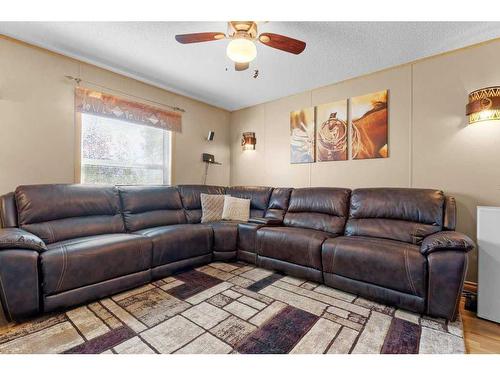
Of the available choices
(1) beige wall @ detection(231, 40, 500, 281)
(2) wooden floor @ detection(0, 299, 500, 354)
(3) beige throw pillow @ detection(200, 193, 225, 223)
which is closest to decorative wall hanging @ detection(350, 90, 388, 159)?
(1) beige wall @ detection(231, 40, 500, 281)

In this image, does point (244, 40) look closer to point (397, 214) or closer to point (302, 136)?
point (302, 136)

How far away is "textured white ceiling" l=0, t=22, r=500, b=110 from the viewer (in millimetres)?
2154

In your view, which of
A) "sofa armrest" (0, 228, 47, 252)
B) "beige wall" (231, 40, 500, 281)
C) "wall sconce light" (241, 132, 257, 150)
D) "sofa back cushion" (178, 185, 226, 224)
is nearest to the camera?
"sofa armrest" (0, 228, 47, 252)

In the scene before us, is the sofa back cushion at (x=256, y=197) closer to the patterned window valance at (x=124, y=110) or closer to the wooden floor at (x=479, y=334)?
the patterned window valance at (x=124, y=110)

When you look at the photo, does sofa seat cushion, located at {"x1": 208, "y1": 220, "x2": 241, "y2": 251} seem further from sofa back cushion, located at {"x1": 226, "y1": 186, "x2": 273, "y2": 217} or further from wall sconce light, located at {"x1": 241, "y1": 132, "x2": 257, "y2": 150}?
wall sconce light, located at {"x1": 241, "y1": 132, "x2": 257, "y2": 150}

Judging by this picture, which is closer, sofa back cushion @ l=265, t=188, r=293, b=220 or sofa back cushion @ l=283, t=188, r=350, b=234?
sofa back cushion @ l=283, t=188, r=350, b=234

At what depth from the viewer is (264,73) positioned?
3.10 meters

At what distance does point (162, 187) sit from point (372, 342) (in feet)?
9.56

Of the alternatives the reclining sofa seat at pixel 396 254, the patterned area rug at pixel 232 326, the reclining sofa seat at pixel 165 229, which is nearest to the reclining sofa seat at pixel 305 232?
the reclining sofa seat at pixel 396 254

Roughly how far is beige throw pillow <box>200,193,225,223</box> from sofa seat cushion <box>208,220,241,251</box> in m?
0.43

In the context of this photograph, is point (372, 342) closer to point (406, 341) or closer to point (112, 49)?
point (406, 341)

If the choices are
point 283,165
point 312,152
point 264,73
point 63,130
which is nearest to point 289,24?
point 264,73

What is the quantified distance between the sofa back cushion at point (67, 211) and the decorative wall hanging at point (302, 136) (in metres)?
2.65

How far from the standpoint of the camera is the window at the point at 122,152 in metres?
2.99
